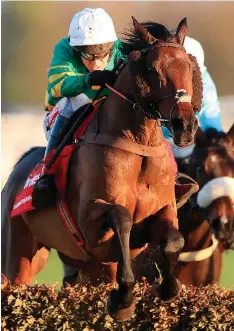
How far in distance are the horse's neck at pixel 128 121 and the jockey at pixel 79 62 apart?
136 millimetres

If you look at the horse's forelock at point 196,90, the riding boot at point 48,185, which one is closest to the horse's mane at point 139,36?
the horse's forelock at point 196,90

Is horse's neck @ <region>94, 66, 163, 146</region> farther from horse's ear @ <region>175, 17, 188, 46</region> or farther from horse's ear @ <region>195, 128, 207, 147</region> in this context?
horse's ear @ <region>195, 128, 207, 147</region>

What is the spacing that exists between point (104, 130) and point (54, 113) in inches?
34.5

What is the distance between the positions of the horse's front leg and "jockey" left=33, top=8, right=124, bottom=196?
0.79m

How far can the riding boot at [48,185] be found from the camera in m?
4.96

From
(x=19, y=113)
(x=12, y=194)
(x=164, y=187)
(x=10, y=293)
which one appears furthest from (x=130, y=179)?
(x=19, y=113)

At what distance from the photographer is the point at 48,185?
495 centimetres

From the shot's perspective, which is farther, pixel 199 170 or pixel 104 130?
pixel 199 170

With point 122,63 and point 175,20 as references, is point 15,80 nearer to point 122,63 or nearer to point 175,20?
point 175,20

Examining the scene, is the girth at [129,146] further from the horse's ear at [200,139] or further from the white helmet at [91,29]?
the horse's ear at [200,139]

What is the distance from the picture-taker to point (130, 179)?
445cm

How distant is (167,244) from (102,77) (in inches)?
39.7

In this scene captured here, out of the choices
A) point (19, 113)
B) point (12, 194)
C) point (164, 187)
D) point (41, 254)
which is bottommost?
point (19, 113)

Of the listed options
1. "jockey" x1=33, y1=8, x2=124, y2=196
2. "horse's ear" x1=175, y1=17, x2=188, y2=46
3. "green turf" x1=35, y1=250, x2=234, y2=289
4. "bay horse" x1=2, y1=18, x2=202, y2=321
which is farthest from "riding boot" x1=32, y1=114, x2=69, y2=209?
"green turf" x1=35, y1=250, x2=234, y2=289
